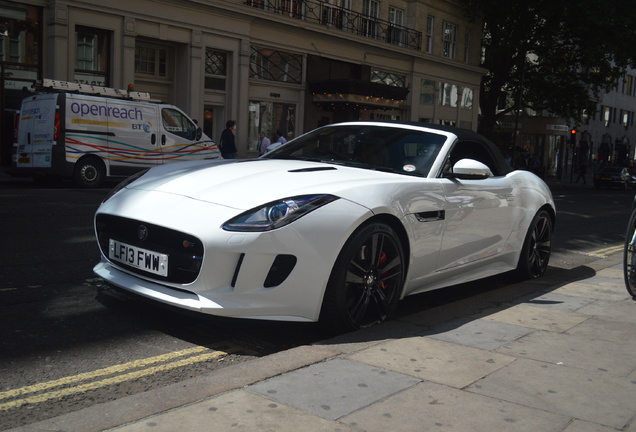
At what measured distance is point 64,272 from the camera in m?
5.98

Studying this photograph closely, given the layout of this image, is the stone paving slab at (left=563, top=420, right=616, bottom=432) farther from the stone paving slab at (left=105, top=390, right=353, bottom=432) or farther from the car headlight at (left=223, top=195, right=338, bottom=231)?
the car headlight at (left=223, top=195, right=338, bottom=231)

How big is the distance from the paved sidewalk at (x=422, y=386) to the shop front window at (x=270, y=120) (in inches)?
876

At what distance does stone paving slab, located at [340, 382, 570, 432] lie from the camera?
2939 millimetres

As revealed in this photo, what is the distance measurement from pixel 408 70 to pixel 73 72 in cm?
1822

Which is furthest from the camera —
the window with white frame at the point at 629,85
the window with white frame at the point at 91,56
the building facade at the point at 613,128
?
the window with white frame at the point at 629,85

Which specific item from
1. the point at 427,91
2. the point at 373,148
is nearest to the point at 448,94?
the point at 427,91

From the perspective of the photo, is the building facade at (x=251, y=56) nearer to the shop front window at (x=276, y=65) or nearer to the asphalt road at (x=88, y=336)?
the shop front window at (x=276, y=65)

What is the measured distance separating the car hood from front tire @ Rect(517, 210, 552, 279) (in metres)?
2.09

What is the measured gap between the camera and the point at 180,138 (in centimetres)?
1730

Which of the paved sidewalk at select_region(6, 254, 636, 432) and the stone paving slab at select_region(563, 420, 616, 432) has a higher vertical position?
the stone paving slab at select_region(563, 420, 616, 432)

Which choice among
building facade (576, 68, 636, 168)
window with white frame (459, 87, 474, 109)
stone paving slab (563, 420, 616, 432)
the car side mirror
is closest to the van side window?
the car side mirror

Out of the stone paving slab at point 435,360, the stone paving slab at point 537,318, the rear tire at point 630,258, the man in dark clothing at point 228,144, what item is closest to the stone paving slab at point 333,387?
the stone paving slab at point 435,360

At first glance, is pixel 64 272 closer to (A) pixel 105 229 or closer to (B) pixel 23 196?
(A) pixel 105 229

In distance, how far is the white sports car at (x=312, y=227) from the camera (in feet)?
13.1
